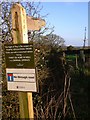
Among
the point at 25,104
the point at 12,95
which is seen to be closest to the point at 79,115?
the point at 12,95

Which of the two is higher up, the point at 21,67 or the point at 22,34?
the point at 22,34

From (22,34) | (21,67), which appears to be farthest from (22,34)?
(21,67)

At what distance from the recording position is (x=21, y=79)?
3.05m

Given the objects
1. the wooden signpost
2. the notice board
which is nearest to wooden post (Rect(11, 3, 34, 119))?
the wooden signpost

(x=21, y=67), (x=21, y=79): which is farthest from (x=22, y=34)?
(x=21, y=79)

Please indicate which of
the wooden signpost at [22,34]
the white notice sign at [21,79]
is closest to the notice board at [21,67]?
the white notice sign at [21,79]

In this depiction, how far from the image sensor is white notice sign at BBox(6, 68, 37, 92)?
3.01 meters

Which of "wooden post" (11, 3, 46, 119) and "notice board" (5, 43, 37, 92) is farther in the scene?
"wooden post" (11, 3, 46, 119)

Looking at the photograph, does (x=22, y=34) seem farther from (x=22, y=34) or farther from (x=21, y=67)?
(x=21, y=67)

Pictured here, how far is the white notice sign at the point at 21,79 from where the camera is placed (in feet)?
9.87

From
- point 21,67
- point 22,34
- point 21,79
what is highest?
point 22,34

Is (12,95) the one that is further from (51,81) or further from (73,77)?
(73,77)

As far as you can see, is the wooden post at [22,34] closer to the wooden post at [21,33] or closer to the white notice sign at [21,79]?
the wooden post at [21,33]

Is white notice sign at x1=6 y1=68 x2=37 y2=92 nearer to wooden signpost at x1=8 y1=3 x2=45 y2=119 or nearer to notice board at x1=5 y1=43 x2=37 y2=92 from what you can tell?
notice board at x1=5 y1=43 x2=37 y2=92
